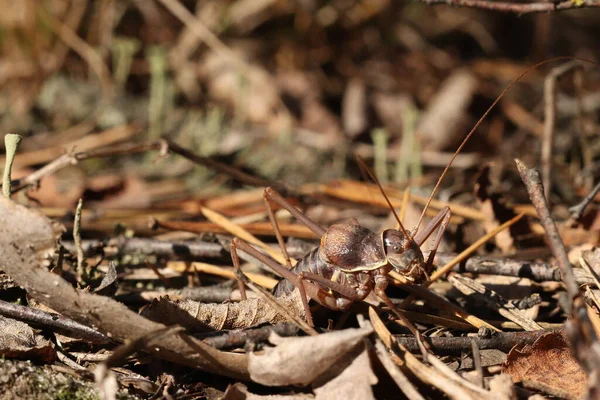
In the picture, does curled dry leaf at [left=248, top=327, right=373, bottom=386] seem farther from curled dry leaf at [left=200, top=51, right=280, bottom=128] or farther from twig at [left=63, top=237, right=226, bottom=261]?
curled dry leaf at [left=200, top=51, right=280, bottom=128]

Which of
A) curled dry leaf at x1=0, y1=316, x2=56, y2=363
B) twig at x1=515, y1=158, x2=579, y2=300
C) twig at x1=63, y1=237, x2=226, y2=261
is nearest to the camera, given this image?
twig at x1=515, y1=158, x2=579, y2=300

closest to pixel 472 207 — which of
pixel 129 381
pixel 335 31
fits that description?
pixel 129 381

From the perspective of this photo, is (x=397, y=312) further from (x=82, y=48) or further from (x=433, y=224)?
(x=82, y=48)

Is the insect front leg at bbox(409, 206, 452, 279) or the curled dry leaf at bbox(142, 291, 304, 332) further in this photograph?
the insect front leg at bbox(409, 206, 452, 279)

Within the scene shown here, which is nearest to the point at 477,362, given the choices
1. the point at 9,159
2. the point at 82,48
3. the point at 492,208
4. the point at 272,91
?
the point at 492,208

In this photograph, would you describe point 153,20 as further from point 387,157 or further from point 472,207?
point 472,207

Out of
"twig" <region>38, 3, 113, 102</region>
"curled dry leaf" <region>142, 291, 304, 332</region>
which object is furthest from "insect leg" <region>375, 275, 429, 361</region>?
"twig" <region>38, 3, 113, 102</region>

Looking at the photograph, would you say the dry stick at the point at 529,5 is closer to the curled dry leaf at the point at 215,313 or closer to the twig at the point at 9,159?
the curled dry leaf at the point at 215,313
